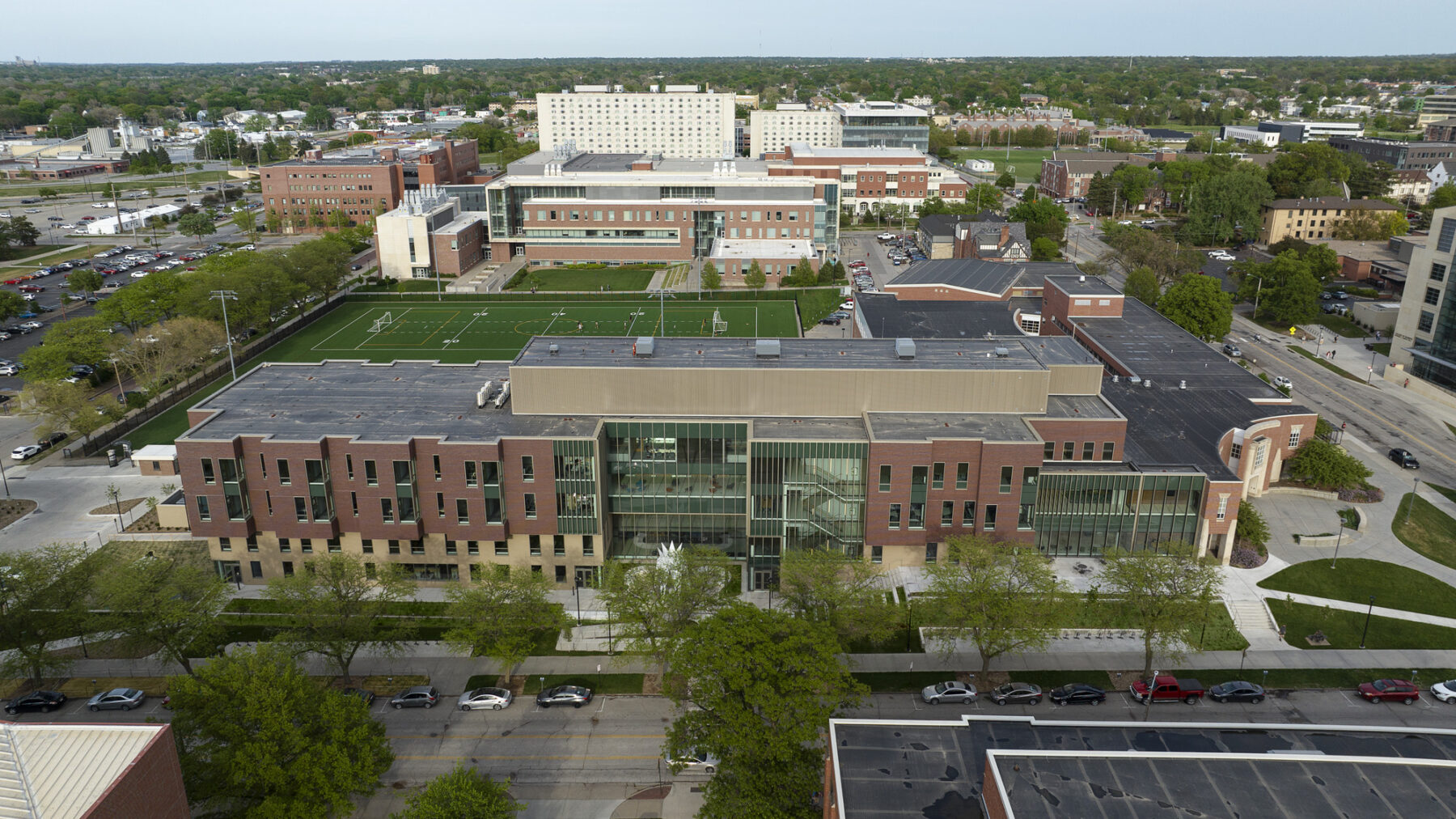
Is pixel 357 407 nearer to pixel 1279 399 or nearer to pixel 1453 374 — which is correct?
pixel 1279 399

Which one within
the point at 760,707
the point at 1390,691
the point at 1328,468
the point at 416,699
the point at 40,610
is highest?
the point at 760,707

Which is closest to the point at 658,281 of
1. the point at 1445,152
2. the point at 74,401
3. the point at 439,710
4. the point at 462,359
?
the point at 462,359

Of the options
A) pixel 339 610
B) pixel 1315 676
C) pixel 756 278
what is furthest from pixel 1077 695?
pixel 756 278

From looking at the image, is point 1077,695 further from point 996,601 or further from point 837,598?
point 837,598

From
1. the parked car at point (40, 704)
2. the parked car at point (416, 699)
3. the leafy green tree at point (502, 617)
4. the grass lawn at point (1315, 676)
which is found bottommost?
the parked car at point (40, 704)

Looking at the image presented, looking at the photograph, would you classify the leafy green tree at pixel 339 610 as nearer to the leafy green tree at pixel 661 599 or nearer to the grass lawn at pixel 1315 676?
the leafy green tree at pixel 661 599

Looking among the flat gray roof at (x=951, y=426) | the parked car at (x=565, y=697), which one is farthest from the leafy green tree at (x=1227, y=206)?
the parked car at (x=565, y=697)
